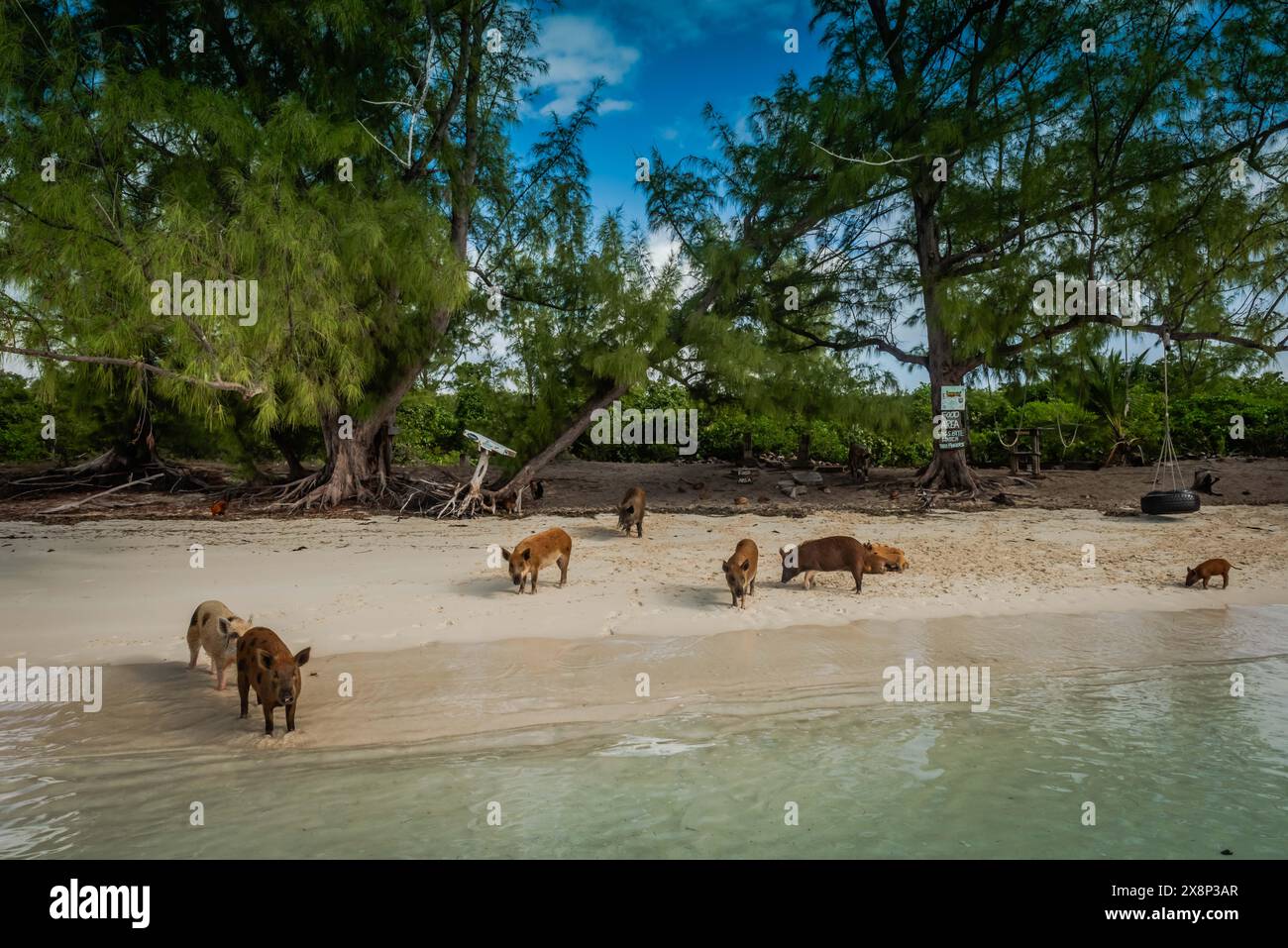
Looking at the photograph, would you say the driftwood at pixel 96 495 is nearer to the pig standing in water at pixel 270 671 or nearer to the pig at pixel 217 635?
the pig at pixel 217 635

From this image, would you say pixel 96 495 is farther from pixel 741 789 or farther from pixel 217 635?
pixel 741 789

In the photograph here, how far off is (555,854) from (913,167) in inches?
644

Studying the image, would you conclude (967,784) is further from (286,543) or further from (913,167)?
(913,167)

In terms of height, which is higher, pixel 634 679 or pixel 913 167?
pixel 913 167

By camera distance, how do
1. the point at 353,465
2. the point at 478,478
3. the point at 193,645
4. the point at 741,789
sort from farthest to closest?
1. the point at 353,465
2. the point at 478,478
3. the point at 193,645
4. the point at 741,789

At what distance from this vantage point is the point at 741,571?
7.93m

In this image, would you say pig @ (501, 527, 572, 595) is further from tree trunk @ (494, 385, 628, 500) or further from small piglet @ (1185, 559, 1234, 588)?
tree trunk @ (494, 385, 628, 500)

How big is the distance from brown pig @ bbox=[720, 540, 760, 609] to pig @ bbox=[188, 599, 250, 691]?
442 centimetres

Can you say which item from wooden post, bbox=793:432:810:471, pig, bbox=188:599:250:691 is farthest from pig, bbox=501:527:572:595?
wooden post, bbox=793:432:810:471

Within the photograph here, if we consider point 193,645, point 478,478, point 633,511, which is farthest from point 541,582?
point 478,478

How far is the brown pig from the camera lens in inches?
311

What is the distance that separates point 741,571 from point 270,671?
4.60 metres
